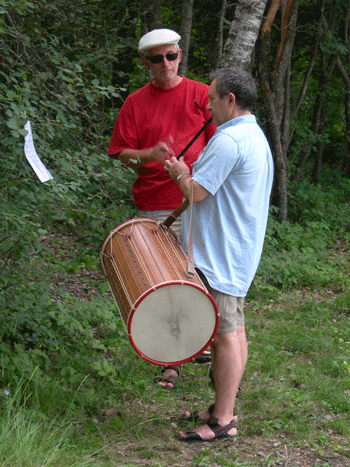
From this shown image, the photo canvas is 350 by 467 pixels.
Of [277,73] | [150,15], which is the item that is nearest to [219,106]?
[150,15]

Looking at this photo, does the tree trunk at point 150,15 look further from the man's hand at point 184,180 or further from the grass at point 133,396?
the man's hand at point 184,180

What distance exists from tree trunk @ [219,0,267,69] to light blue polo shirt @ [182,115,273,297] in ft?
6.95

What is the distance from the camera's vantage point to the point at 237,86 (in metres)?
2.72

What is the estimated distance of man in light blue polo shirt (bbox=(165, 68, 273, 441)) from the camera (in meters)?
2.65

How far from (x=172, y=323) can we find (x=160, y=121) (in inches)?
56.1

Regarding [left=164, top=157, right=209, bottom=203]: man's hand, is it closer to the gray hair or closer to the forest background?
the gray hair

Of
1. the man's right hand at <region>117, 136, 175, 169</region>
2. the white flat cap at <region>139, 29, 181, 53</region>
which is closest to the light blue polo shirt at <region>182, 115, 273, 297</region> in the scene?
the man's right hand at <region>117, 136, 175, 169</region>

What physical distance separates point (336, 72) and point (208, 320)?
9922 millimetres

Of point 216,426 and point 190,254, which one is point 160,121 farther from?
point 216,426

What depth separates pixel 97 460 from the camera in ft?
8.52

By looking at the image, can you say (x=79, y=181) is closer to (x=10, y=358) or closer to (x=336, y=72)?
(x=10, y=358)

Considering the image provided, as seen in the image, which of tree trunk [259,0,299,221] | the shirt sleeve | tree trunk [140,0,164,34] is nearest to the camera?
the shirt sleeve

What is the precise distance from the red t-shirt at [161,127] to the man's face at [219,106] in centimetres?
61

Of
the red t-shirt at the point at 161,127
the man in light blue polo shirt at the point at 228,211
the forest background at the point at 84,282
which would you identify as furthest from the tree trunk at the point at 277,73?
the man in light blue polo shirt at the point at 228,211
